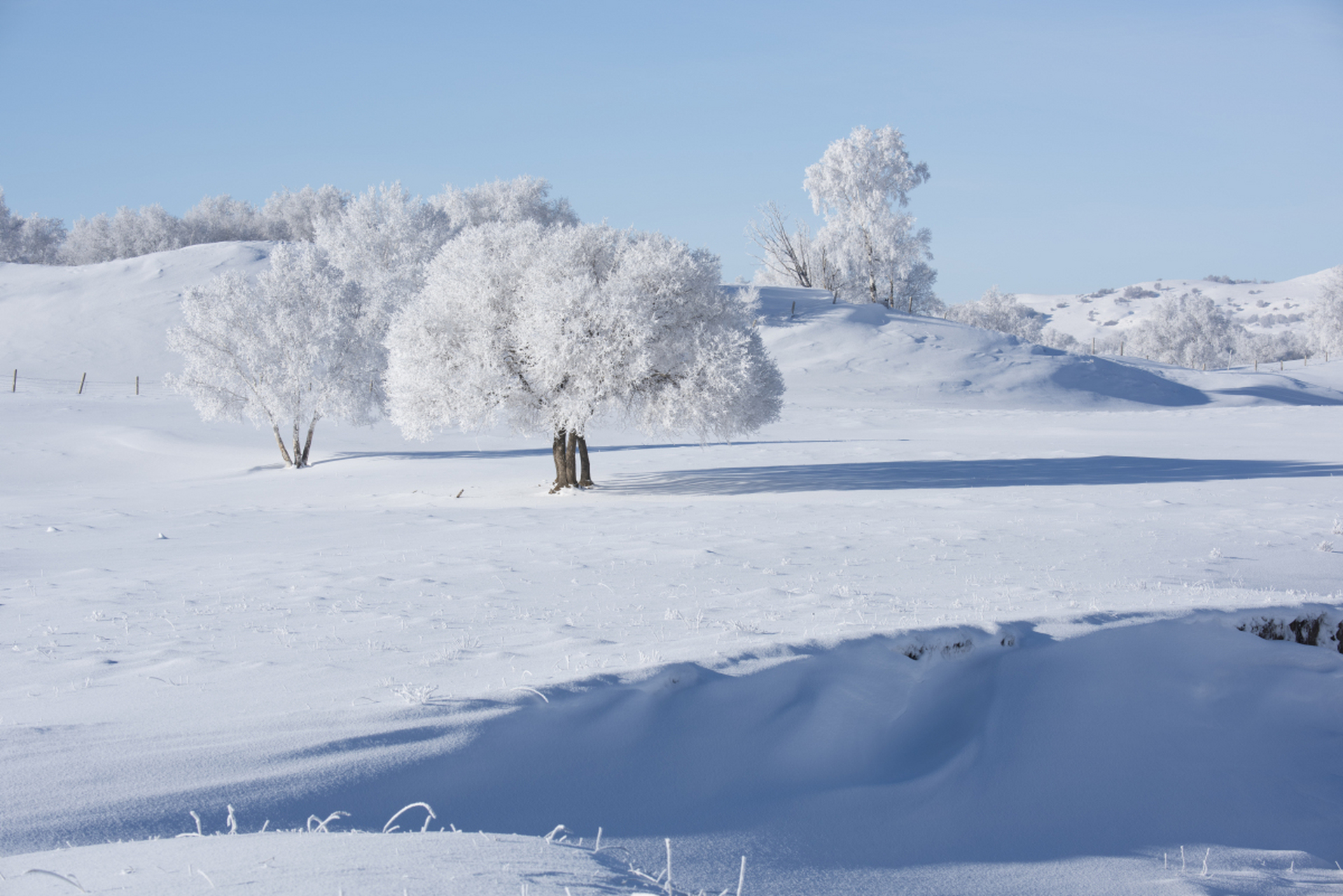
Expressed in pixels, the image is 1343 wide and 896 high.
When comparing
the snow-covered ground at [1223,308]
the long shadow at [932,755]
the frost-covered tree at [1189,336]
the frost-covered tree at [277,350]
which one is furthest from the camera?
the snow-covered ground at [1223,308]

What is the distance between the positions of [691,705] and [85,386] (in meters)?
52.2

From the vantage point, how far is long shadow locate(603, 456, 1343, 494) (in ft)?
63.7

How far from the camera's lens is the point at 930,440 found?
99.3 feet

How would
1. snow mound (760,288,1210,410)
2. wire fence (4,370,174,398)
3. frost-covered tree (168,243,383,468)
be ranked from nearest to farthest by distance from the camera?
frost-covered tree (168,243,383,468)
wire fence (4,370,174,398)
snow mound (760,288,1210,410)

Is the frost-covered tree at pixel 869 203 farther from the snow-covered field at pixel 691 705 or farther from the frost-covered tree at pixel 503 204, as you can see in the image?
the snow-covered field at pixel 691 705

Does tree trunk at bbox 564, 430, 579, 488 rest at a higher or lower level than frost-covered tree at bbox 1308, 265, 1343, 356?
lower

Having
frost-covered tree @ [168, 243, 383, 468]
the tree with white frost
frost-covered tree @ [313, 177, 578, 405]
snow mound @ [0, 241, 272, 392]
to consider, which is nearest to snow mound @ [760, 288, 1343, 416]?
frost-covered tree @ [313, 177, 578, 405]

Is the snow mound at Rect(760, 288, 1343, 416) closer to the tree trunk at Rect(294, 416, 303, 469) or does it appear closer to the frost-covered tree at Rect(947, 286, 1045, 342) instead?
the tree trunk at Rect(294, 416, 303, 469)

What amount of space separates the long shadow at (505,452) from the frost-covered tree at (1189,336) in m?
71.4

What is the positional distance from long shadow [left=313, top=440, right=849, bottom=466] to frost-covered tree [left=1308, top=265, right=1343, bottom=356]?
62.7 m

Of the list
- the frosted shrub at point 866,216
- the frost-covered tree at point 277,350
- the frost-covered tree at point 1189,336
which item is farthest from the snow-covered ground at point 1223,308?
the frost-covered tree at point 277,350

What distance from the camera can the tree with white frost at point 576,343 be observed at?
60.8 ft

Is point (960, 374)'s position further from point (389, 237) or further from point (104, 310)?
point (104, 310)

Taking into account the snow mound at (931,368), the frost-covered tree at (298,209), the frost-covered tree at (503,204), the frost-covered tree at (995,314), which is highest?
the frost-covered tree at (298,209)
